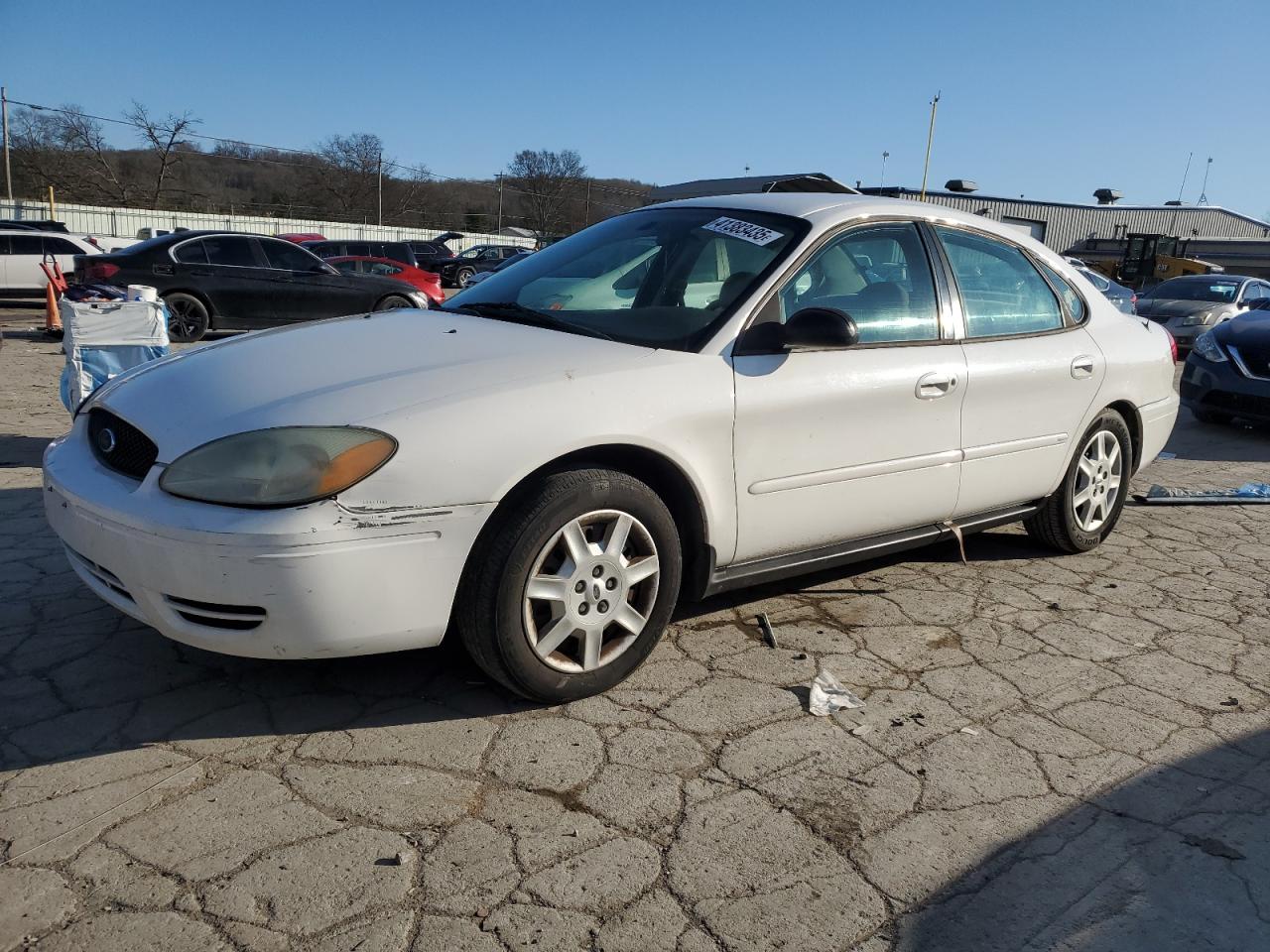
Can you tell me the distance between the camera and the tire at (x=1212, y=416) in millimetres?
8977

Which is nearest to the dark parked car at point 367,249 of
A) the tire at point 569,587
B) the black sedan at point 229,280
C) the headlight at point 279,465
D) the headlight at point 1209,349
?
the black sedan at point 229,280

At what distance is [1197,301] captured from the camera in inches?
611

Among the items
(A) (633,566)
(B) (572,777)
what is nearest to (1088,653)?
(A) (633,566)

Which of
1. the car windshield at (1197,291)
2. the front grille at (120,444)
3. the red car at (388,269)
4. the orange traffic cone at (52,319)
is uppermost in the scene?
the car windshield at (1197,291)

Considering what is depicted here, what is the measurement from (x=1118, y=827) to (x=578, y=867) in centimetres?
139

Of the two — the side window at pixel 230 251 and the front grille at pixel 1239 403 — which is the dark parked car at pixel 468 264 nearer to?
the side window at pixel 230 251

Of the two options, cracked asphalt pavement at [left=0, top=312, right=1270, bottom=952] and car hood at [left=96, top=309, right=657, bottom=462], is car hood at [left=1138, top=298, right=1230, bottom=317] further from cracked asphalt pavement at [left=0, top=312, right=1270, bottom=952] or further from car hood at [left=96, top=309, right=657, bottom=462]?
car hood at [left=96, top=309, right=657, bottom=462]

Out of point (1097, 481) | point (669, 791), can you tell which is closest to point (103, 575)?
point (669, 791)

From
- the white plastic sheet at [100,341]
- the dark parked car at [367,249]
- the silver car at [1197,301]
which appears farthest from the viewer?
the dark parked car at [367,249]

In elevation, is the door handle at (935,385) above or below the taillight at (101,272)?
above

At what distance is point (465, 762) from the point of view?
106 inches

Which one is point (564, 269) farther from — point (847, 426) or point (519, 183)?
point (519, 183)

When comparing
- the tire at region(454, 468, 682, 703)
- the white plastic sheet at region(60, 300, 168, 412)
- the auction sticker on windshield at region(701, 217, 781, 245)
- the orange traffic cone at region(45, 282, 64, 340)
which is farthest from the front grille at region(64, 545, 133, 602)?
the orange traffic cone at region(45, 282, 64, 340)

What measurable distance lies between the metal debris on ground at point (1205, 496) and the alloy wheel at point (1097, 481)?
1.40 metres
